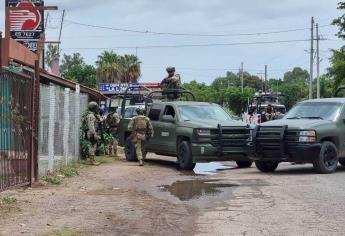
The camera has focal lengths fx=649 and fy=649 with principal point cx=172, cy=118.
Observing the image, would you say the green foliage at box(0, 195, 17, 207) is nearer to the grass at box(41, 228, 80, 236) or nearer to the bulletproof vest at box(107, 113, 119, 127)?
the grass at box(41, 228, 80, 236)

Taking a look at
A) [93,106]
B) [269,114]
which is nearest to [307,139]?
[93,106]

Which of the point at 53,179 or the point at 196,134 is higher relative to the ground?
the point at 196,134

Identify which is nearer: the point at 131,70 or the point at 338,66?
the point at 338,66

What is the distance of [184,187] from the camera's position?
13.2 m

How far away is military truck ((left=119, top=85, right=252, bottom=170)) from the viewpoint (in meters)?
16.6

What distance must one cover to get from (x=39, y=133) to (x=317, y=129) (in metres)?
6.35

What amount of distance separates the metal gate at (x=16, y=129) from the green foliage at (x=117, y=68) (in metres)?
55.9

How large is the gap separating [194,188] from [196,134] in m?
3.76

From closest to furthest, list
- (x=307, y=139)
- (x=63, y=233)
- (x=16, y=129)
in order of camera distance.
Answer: (x=63, y=233) < (x=16, y=129) < (x=307, y=139)

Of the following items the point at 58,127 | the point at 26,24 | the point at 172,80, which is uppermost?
the point at 26,24

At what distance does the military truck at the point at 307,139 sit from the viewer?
1491 centimetres

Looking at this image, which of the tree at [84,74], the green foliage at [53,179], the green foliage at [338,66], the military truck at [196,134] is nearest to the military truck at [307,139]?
the military truck at [196,134]

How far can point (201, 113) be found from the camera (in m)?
17.9

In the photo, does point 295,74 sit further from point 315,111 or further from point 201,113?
point 315,111
